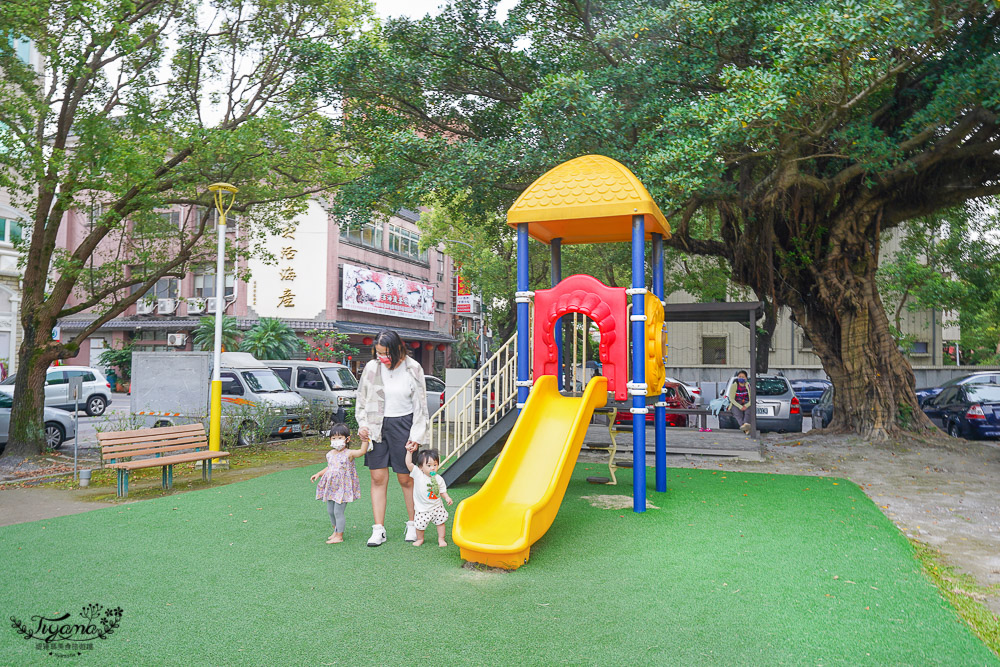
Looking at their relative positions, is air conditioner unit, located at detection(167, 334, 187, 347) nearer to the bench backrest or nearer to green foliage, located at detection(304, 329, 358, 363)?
green foliage, located at detection(304, 329, 358, 363)

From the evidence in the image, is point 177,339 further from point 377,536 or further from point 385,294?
point 377,536

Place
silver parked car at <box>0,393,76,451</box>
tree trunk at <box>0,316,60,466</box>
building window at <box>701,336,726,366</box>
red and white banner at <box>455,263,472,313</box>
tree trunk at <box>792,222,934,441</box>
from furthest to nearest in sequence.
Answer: building window at <box>701,336,726,366</box>, red and white banner at <box>455,263,472,313</box>, tree trunk at <box>792,222,934,441</box>, silver parked car at <box>0,393,76,451</box>, tree trunk at <box>0,316,60,466</box>

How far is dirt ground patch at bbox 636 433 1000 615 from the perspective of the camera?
6285 mm

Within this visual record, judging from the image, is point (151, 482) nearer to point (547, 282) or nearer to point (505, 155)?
point (505, 155)

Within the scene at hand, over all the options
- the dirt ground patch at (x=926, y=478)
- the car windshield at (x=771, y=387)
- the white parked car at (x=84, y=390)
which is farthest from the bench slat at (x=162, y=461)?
the white parked car at (x=84, y=390)

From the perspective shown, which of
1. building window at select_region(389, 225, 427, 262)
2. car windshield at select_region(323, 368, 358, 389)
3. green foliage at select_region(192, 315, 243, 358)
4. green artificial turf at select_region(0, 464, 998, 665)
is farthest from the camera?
building window at select_region(389, 225, 427, 262)

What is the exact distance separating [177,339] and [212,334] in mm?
3480

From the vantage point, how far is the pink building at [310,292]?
29.7m

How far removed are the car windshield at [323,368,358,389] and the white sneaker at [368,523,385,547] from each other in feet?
37.7

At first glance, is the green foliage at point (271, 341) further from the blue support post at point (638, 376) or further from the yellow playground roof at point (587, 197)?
the blue support post at point (638, 376)

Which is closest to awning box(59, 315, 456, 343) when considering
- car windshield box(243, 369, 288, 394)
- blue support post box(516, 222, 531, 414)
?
car windshield box(243, 369, 288, 394)

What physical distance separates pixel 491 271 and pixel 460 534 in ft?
68.6

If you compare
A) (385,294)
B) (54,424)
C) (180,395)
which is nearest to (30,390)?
(54,424)

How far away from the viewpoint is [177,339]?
100 feet
